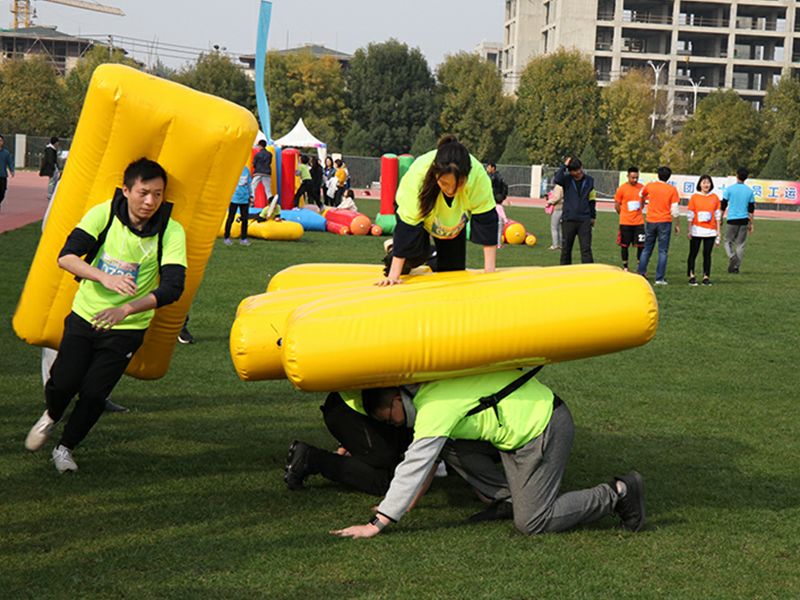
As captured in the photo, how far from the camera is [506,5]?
394 ft

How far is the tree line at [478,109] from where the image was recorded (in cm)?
7400

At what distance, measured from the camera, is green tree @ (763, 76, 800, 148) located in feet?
254

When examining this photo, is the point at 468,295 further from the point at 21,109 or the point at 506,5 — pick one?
the point at 506,5

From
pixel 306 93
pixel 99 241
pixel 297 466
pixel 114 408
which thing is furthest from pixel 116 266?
pixel 306 93

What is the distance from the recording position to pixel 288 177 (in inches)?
1218

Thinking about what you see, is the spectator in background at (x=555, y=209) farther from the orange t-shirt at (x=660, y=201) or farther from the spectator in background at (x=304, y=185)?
the spectator in background at (x=304, y=185)

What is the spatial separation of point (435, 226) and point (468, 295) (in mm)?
1282

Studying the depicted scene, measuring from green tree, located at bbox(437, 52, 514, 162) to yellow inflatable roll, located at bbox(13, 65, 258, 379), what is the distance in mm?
79201

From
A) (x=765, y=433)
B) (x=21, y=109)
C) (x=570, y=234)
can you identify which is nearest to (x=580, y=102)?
(x=21, y=109)

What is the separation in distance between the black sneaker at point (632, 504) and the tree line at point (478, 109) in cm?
6247

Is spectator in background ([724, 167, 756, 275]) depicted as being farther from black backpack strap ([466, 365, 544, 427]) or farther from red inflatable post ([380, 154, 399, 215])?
black backpack strap ([466, 365, 544, 427])

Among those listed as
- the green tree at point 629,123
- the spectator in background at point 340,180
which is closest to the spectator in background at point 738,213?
the spectator in background at point 340,180

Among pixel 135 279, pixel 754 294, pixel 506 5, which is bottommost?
pixel 754 294

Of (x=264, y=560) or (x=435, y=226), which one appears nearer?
(x=264, y=560)
